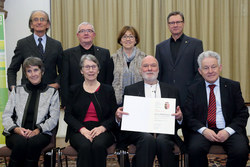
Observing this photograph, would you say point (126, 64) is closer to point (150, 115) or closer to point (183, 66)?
point (183, 66)

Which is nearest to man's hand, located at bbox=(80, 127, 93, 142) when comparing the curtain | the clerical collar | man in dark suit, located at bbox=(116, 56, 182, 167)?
man in dark suit, located at bbox=(116, 56, 182, 167)

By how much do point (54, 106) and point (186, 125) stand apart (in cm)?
153

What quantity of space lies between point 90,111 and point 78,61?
0.75 m

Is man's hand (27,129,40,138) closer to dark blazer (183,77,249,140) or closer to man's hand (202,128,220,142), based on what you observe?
dark blazer (183,77,249,140)

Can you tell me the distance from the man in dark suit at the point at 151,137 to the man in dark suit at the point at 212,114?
17 centimetres

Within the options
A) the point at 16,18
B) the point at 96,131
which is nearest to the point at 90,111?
the point at 96,131

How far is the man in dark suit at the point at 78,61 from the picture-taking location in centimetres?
371

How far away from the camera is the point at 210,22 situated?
18.4ft

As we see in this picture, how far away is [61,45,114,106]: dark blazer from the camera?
3699mm

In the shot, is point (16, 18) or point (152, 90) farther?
point (16, 18)

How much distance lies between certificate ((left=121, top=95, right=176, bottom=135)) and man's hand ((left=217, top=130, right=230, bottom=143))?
48cm

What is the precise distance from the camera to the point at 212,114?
10.5 feet

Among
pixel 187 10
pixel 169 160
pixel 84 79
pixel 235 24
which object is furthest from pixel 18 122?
pixel 235 24

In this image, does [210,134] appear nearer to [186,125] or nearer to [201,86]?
[186,125]
